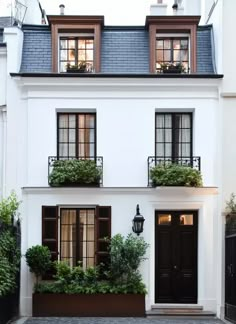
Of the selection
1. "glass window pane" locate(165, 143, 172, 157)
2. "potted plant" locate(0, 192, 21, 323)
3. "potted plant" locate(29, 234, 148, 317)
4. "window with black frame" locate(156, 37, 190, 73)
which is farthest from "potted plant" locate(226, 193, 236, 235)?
"potted plant" locate(0, 192, 21, 323)

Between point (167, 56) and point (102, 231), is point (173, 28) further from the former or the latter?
point (102, 231)

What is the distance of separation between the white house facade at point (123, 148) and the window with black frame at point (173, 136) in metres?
0.03

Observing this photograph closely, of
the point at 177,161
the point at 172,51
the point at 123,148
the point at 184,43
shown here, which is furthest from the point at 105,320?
the point at 184,43

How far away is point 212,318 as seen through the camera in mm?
17188

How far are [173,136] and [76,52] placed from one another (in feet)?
13.0

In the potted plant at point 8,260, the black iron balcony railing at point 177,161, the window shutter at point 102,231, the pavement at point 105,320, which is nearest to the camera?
the potted plant at point 8,260

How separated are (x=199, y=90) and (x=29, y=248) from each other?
685cm

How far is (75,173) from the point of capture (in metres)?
17.6

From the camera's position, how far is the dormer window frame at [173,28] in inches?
727

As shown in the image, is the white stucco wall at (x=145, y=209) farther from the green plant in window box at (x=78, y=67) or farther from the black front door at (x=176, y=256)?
the green plant in window box at (x=78, y=67)

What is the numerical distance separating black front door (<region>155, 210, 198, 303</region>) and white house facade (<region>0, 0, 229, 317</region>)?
3cm

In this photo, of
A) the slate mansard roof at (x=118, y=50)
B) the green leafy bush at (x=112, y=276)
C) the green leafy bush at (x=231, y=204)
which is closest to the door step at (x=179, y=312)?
the green leafy bush at (x=112, y=276)

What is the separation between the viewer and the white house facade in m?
17.9

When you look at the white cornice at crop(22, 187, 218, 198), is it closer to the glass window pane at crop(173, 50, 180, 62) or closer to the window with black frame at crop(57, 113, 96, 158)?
the window with black frame at crop(57, 113, 96, 158)
